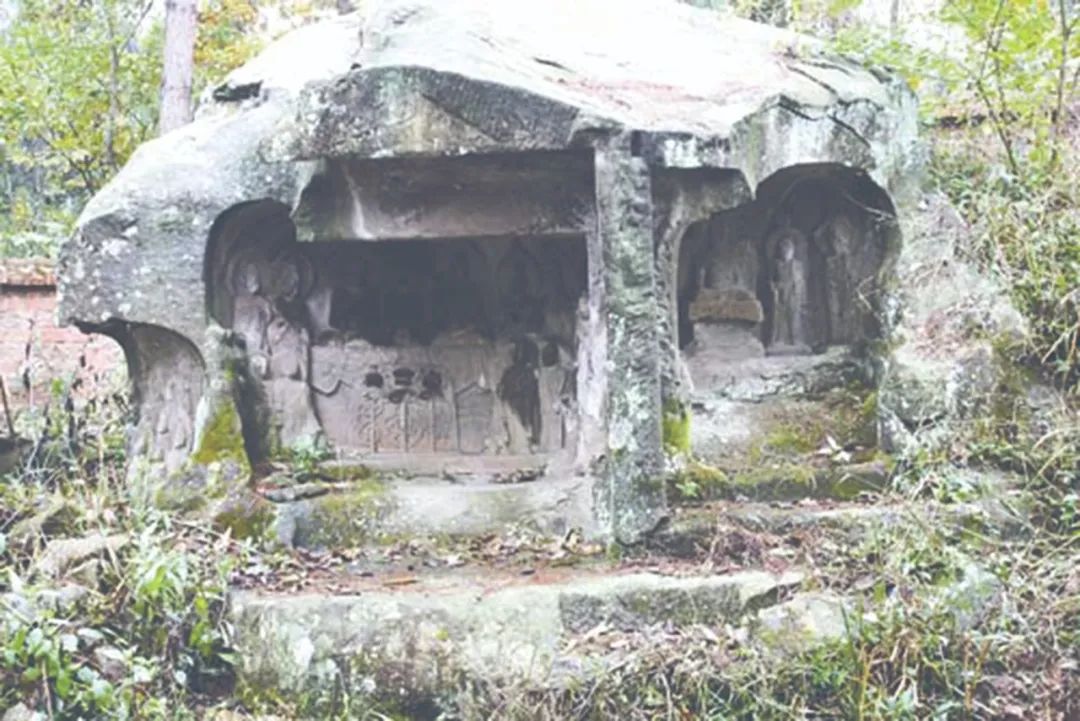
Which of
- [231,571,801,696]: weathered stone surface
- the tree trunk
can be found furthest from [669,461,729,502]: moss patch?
the tree trunk

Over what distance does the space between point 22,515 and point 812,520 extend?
367 centimetres

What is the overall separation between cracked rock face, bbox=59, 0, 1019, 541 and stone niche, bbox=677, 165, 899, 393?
0.7 inches

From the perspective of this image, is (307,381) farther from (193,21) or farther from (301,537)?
Result: (193,21)

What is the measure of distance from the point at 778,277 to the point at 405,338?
2144 millimetres

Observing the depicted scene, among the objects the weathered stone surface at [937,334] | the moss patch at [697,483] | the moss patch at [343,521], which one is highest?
the weathered stone surface at [937,334]

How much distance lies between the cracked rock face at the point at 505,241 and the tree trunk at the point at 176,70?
2.74m

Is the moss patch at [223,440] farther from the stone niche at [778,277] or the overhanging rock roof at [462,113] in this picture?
the stone niche at [778,277]

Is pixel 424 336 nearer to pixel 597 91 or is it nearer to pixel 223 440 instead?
pixel 223 440

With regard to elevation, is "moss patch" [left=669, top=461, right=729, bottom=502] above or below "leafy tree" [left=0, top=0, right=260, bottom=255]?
below

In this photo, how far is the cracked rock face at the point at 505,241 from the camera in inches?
194

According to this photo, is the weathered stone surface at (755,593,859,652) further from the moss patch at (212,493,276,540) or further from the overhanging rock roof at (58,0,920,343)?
the moss patch at (212,493,276,540)

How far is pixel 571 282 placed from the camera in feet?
20.0

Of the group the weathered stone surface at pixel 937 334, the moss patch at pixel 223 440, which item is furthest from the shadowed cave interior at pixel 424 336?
the weathered stone surface at pixel 937 334

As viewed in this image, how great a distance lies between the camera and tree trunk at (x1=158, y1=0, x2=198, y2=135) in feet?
29.3
